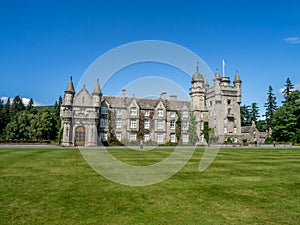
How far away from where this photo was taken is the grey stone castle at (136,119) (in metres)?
47.5

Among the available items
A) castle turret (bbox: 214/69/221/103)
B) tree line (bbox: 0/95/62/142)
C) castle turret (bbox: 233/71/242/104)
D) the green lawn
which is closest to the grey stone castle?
castle turret (bbox: 214/69/221/103)

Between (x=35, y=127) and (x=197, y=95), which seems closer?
(x=197, y=95)

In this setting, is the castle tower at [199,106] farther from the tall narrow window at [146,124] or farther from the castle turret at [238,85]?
the castle turret at [238,85]

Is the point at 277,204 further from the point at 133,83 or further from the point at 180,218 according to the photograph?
the point at 133,83

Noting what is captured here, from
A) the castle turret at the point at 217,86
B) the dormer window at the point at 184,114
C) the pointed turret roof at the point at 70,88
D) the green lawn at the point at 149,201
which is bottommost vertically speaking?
the green lawn at the point at 149,201

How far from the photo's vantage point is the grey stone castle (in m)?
47.5

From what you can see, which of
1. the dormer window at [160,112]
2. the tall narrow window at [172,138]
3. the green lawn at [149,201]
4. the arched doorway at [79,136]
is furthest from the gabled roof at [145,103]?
the green lawn at [149,201]

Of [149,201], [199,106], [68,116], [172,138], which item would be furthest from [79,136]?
[149,201]

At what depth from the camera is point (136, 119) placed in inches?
2144

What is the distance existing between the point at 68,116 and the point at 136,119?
1497 cm

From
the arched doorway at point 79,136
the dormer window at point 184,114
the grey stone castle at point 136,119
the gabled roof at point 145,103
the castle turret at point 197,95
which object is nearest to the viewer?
the arched doorway at point 79,136

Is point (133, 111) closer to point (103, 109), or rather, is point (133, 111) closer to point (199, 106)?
point (103, 109)

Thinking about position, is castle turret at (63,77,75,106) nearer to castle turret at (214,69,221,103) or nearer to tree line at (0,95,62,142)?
tree line at (0,95,62,142)

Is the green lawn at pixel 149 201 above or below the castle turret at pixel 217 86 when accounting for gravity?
below
